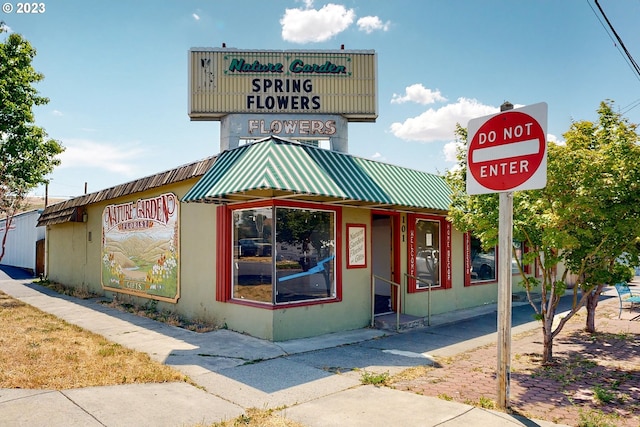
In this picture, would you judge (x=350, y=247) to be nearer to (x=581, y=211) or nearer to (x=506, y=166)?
(x=581, y=211)

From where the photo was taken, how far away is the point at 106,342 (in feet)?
27.7

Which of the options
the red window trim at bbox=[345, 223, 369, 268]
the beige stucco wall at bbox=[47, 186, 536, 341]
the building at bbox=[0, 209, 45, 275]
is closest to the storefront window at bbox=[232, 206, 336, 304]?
the beige stucco wall at bbox=[47, 186, 536, 341]

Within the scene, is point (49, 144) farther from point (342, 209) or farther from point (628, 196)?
point (628, 196)

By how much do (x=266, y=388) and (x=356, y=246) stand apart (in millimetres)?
4715

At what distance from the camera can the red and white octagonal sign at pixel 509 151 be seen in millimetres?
4930

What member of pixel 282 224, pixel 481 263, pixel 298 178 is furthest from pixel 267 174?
pixel 481 263

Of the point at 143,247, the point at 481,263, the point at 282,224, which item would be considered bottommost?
the point at 481,263

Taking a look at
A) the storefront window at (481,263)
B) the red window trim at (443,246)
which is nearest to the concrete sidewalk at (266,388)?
the red window trim at (443,246)

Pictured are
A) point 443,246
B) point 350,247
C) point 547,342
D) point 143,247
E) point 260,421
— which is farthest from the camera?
point 443,246

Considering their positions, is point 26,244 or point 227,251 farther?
point 26,244

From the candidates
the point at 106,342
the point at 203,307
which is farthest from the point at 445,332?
the point at 106,342

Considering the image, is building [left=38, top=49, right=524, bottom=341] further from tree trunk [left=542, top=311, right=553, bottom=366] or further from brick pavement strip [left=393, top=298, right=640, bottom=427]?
tree trunk [left=542, top=311, right=553, bottom=366]

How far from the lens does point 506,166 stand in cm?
517

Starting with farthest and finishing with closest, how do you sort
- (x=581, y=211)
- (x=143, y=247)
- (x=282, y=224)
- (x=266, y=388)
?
1. (x=143, y=247)
2. (x=282, y=224)
3. (x=581, y=211)
4. (x=266, y=388)
